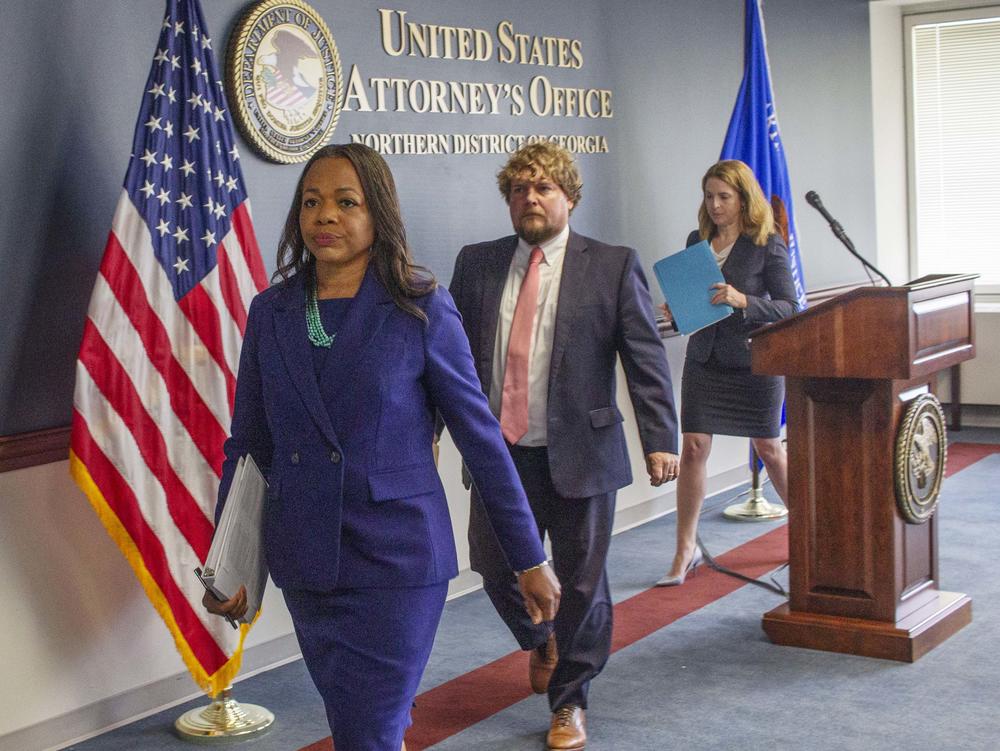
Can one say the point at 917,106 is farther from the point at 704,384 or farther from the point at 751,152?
the point at 704,384

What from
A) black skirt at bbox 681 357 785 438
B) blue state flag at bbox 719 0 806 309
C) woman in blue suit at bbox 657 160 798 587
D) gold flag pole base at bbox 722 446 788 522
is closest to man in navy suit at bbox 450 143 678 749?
woman in blue suit at bbox 657 160 798 587

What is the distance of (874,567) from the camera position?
155 inches

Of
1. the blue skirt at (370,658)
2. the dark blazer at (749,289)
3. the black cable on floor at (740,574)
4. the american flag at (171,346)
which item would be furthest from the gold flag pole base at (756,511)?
the blue skirt at (370,658)

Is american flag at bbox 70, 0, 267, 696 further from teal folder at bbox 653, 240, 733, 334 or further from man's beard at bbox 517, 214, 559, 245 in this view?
teal folder at bbox 653, 240, 733, 334

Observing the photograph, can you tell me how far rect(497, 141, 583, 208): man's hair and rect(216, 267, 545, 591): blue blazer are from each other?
118 centimetres

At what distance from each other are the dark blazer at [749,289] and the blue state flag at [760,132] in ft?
3.75

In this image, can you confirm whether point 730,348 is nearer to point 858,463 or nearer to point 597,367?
point 858,463

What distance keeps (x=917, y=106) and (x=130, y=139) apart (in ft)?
20.1

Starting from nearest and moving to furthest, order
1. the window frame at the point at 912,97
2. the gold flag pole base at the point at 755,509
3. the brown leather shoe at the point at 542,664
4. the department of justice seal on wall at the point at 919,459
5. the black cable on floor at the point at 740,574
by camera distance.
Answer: the brown leather shoe at the point at 542,664 < the department of justice seal on wall at the point at 919,459 < the black cable on floor at the point at 740,574 < the gold flag pole base at the point at 755,509 < the window frame at the point at 912,97

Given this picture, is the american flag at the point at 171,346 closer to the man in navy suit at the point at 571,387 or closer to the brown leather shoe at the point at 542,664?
the man in navy suit at the point at 571,387

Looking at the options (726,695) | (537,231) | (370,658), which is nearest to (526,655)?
(726,695)

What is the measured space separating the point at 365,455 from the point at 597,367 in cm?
134

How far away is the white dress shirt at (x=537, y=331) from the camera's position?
3.39 meters

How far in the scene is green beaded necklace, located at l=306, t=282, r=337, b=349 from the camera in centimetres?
218
